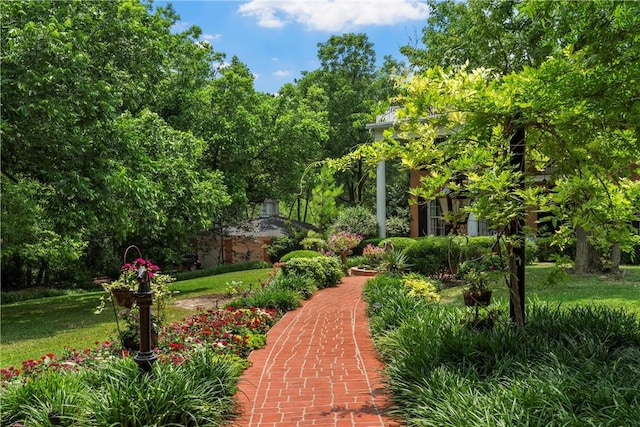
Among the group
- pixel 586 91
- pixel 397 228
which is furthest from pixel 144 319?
pixel 397 228

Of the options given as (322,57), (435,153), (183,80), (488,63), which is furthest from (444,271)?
(322,57)

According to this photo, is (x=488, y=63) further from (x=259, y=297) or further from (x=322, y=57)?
(x=322, y=57)

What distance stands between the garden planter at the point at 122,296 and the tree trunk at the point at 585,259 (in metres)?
12.1

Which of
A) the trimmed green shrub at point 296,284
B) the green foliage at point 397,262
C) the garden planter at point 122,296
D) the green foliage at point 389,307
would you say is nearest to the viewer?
the garden planter at point 122,296

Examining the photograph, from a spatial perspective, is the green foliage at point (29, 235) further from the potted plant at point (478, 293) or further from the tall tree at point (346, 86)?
the tall tree at point (346, 86)

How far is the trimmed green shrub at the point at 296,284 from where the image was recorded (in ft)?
38.7

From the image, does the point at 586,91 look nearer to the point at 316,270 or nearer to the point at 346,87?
the point at 316,270

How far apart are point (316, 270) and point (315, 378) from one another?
784cm

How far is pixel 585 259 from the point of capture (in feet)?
44.6

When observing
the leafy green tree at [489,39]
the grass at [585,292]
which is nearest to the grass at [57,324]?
the grass at [585,292]

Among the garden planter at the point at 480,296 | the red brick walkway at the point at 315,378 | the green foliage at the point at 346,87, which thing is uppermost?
the green foliage at the point at 346,87

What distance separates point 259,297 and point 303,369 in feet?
13.6

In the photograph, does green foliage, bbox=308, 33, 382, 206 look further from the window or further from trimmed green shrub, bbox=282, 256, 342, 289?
trimmed green shrub, bbox=282, 256, 342, 289

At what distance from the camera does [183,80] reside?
20.5 metres
